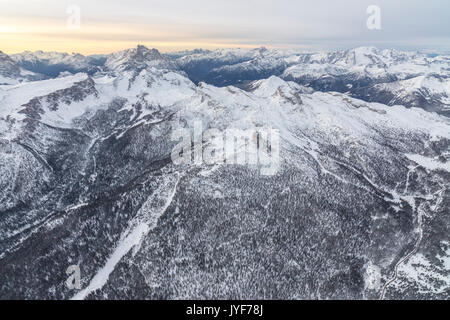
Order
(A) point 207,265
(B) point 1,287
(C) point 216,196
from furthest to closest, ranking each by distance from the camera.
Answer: (C) point 216,196
(A) point 207,265
(B) point 1,287

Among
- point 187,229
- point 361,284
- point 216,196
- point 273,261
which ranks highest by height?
point 216,196

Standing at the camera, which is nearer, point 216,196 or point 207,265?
point 207,265

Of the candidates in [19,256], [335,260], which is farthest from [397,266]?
[19,256]

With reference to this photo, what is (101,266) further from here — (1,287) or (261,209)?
(261,209)

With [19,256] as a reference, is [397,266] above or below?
below
